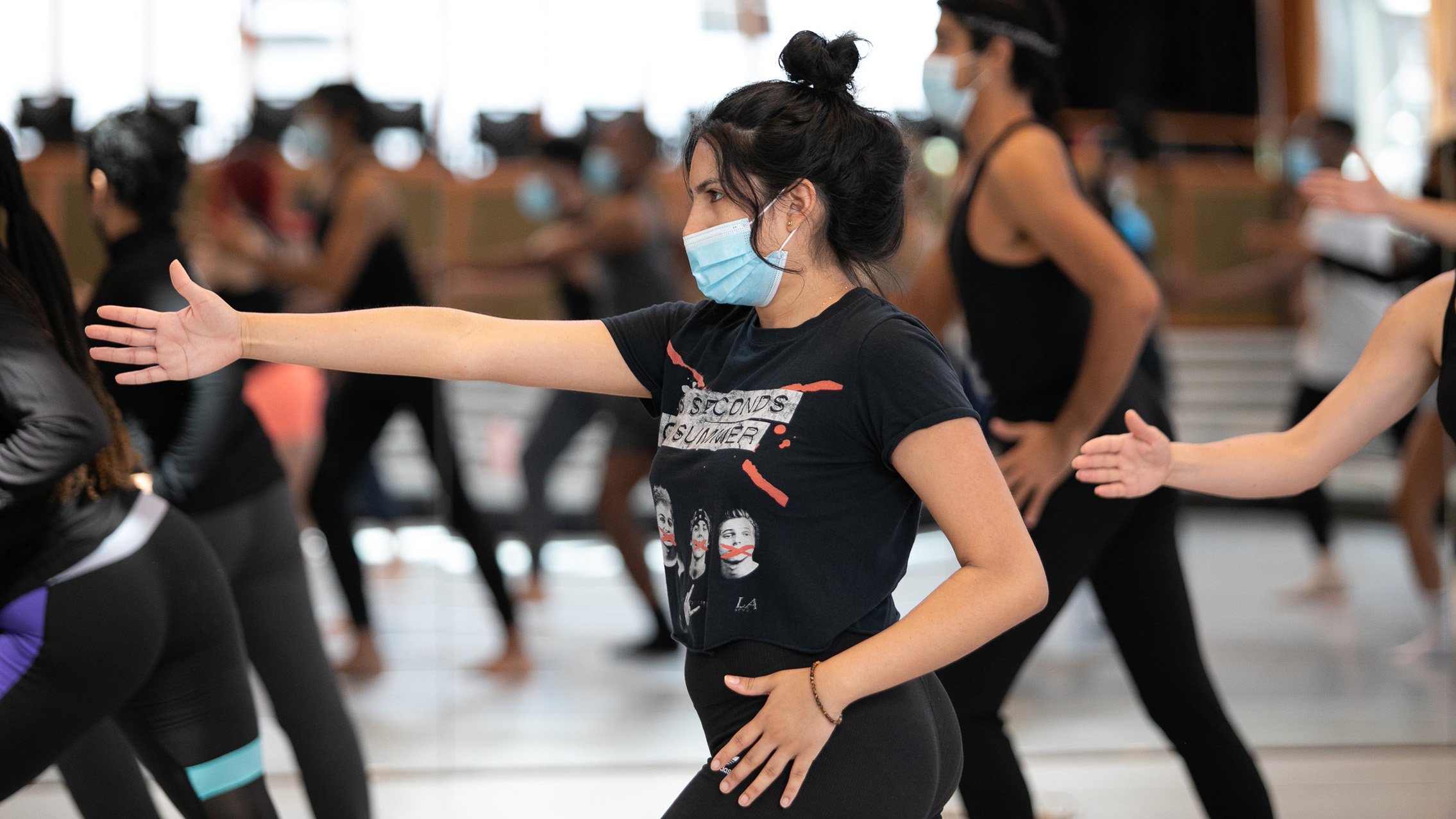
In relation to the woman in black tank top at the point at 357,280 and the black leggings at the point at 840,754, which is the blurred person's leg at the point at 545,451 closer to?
the woman in black tank top at the point at 357,280

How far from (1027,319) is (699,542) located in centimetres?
104

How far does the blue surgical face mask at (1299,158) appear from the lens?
4172mm

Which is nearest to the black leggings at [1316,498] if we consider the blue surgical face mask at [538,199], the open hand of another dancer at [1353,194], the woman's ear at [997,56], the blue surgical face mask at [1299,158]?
the blue surgical face mask at [1299,158]

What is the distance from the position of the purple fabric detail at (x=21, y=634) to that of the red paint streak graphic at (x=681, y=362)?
0.85 metres

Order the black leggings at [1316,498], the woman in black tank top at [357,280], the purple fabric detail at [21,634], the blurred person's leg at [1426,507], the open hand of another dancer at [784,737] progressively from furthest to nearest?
the black leggings at [1316,498] < the blurred person's leg at [1426,507] < the woman in black tank top at [357,280] < the purple fabric detail at [21,634] < the open hand of another dancer at [784,737]

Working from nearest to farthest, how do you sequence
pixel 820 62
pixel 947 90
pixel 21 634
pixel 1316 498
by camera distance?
pixel 820 62
pixel 21 634
pixel 947 90
pixel 1316 498

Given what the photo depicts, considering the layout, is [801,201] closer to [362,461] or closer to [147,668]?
[147,668]

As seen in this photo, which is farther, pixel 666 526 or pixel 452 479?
pixel 452 479

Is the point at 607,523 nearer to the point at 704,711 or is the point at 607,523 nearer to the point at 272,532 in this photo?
the point at 272,532

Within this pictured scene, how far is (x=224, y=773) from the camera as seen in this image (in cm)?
183

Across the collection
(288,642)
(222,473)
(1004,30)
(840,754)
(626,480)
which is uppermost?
(1004,30)

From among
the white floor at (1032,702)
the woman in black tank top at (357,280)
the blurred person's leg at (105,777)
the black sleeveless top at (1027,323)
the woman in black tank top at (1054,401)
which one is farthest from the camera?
the woman in black tank top at (357,280)

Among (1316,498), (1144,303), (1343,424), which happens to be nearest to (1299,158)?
(1316,498)

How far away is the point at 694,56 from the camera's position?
12.5 ft
